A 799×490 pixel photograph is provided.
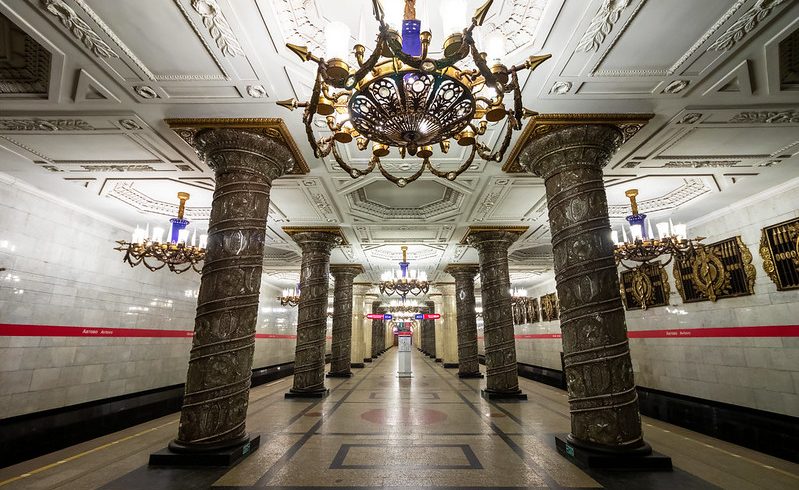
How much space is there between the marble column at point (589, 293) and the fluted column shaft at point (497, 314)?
3.71 meters

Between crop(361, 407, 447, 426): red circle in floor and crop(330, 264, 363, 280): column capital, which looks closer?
crop(361, 407, 447, 426): red circle in floor

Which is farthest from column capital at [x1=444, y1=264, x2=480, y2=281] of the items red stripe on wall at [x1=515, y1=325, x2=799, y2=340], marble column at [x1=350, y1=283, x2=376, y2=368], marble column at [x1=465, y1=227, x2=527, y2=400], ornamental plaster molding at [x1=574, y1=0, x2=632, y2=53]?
ornamental plaster molding at [x1=574, y1=0, x2=632, y2=53]

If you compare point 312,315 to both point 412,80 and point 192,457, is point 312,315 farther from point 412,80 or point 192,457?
point 412,80

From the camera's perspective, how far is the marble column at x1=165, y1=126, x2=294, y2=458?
3.84 meters


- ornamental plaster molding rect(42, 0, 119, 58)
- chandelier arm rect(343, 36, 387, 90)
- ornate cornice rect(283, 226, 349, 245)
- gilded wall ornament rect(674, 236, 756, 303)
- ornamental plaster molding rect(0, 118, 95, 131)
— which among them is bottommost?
gilded wall ornament rect(674, 236, 756, 303)

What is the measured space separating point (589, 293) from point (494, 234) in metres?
4.65

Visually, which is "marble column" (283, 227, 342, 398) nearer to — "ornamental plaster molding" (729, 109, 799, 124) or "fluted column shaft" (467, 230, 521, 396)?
"fluted column shaft" (467, 230, 521, 396)

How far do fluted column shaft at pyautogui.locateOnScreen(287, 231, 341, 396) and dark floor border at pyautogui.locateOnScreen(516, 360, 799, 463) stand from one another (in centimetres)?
721

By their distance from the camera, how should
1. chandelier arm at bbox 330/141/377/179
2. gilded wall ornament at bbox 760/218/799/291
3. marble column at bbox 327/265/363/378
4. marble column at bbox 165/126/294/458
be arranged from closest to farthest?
chandelier arm at bbox 330/141/377/179, marble column at bbox 165/126/294/458, gilded wall ornament at bbox 760/218/799/291, marble column at bbox 327/265/363/378

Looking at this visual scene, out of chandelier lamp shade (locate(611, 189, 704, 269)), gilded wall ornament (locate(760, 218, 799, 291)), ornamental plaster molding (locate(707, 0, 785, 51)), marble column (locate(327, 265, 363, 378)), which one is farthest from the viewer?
marble column (locate(327, 265, 363, 378))

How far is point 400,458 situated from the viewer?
3994 mm

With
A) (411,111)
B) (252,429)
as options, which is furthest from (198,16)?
(252,429)

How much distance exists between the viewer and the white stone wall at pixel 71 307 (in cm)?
574

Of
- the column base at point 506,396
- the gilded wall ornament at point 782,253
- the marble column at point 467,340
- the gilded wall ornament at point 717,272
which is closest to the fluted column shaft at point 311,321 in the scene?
the column base at point 506,396
